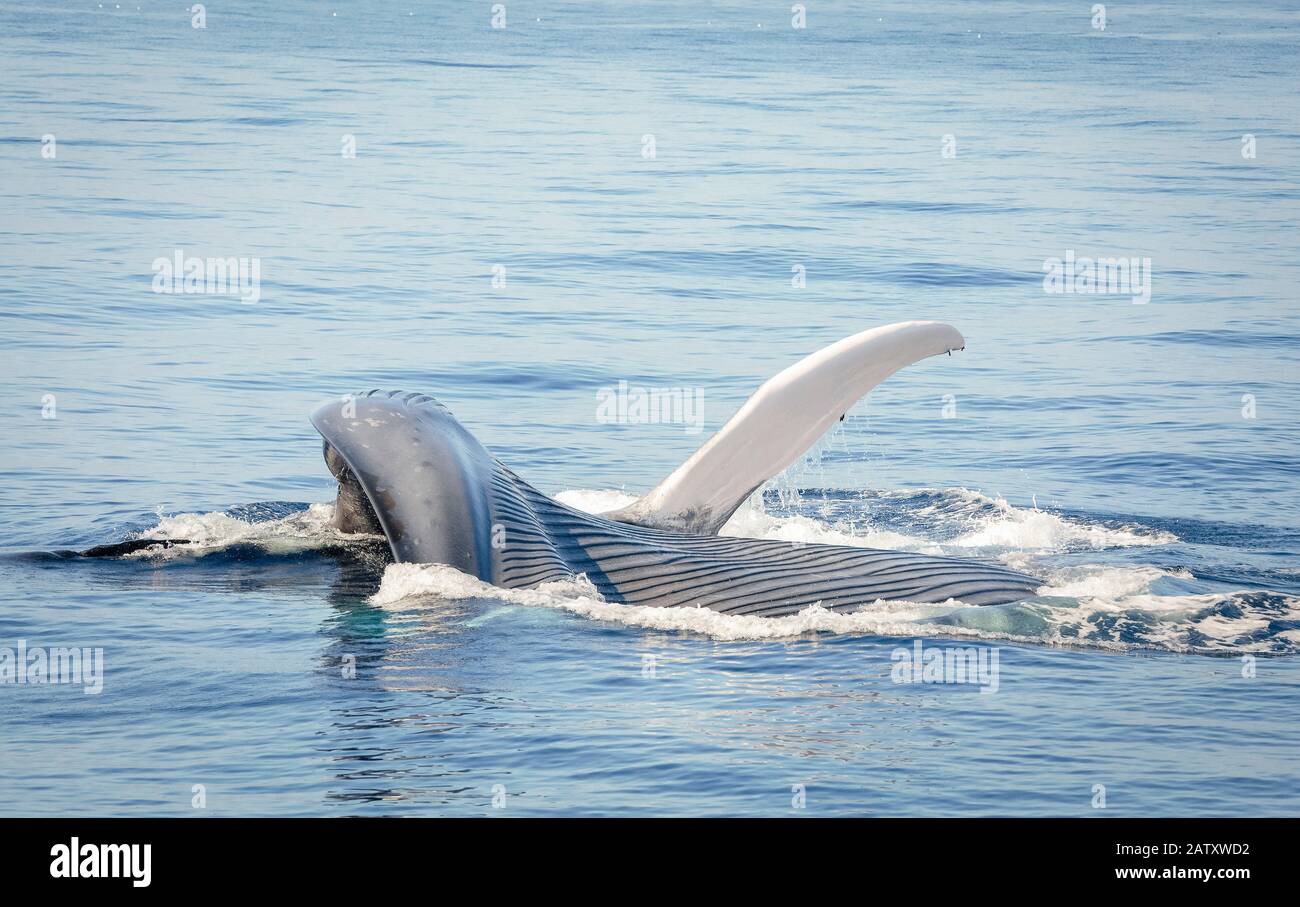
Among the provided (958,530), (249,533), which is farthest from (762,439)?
(249,533)

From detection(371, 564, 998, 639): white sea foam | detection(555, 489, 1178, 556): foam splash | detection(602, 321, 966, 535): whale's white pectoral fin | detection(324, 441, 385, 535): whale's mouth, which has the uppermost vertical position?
Result: detection(602, 321, 966, 535): whale's white pectoral fin

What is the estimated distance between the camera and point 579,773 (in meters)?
9.55

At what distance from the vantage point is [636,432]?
20609mm

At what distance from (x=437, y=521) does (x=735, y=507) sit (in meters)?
2.58

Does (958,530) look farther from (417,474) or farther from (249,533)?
(249,533)

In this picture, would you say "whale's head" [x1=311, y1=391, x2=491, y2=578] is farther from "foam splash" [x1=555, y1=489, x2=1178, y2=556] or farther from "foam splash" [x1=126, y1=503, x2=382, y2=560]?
"foam splash" [x1=555, y1=489, x2=1178, y2=556]

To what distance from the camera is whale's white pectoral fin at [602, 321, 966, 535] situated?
1357 cm

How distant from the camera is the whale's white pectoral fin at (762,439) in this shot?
13570mm

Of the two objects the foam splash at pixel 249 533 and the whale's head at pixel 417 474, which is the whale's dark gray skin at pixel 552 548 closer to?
the whale's head at pixel 417 474

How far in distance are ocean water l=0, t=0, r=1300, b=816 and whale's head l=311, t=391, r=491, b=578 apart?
258 mm

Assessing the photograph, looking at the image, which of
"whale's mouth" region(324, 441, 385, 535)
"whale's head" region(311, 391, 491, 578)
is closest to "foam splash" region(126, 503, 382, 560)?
"whale's mouth" region(324, 441, 385, 535)

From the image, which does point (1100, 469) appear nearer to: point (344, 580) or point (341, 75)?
point (344, 580)

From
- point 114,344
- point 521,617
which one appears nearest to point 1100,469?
point 521,617

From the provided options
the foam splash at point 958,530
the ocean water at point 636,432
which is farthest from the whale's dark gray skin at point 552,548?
the foam splash at point 958,530
